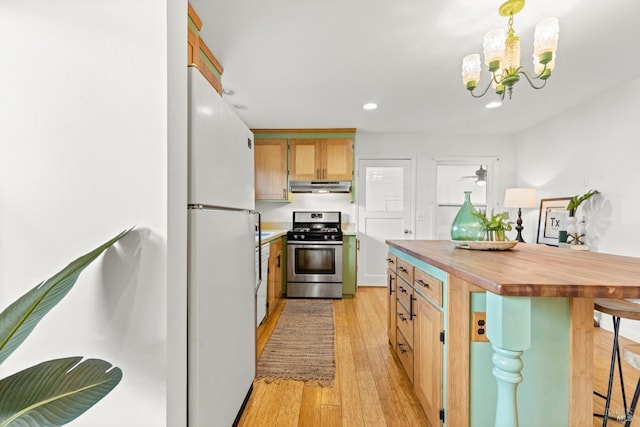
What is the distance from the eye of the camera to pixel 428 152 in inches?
178

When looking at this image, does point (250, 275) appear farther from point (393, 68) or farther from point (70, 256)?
point (393, 68)

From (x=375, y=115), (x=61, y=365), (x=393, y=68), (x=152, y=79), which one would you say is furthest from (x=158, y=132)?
(x=375, y=115)

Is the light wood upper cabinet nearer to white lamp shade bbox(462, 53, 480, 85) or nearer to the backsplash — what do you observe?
the backsplash

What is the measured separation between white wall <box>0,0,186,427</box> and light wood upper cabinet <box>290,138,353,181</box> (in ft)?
11.0

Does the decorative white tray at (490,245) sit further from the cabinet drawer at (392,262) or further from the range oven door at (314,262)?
the range oven door at (314,262)

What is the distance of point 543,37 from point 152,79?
1.87m

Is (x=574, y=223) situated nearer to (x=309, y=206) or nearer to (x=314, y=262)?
(x=314, y=262)

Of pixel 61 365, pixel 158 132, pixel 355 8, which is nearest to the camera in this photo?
pixel 61 365

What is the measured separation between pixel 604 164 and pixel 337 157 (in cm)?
299

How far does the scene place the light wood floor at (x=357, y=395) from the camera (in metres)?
1.56

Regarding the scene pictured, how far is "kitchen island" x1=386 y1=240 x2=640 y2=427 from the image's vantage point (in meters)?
0.88

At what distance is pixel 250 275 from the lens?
1.72 metres

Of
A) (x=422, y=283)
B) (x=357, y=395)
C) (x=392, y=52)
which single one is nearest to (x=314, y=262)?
(x=357, y=395)

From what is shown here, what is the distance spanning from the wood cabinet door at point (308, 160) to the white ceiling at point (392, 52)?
648 mm
